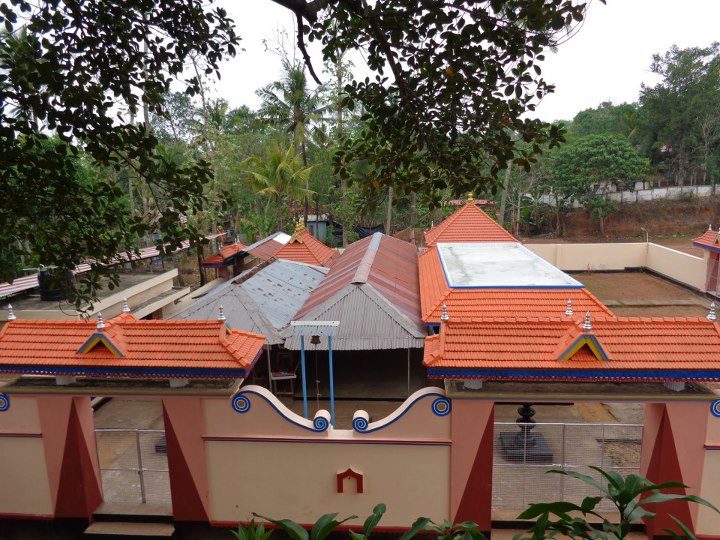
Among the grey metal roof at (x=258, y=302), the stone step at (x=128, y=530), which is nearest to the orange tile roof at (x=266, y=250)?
the grey metal roof at (x=258, y=302)

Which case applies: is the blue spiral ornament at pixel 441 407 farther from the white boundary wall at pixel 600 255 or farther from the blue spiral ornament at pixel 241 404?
the white boundary wall at pixel 600 255

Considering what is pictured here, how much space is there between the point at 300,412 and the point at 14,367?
18.9 feet

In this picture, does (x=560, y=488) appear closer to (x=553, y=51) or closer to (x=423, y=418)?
(x=423, y=418)

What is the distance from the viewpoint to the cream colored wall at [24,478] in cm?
661

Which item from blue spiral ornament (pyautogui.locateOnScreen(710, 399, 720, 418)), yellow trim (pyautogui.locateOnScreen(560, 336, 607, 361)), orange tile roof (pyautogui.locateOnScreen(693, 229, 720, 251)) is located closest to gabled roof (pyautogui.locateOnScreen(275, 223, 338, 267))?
yellow trim (pyautogui.locateOnScreen(560, 336, 607, 361))

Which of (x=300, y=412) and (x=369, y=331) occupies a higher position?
(x=369, y=331)

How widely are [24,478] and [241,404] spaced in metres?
3.01

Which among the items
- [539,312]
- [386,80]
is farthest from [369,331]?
[386,80]

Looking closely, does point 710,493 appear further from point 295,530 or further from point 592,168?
point 592,168

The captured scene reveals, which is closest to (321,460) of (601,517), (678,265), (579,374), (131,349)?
(131,349)

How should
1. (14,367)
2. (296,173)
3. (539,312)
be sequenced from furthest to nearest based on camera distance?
(296,173) < (539,312) < (14,367)

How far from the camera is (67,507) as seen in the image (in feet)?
21.8

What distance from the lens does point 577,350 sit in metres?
5.95

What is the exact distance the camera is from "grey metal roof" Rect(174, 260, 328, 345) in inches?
436
